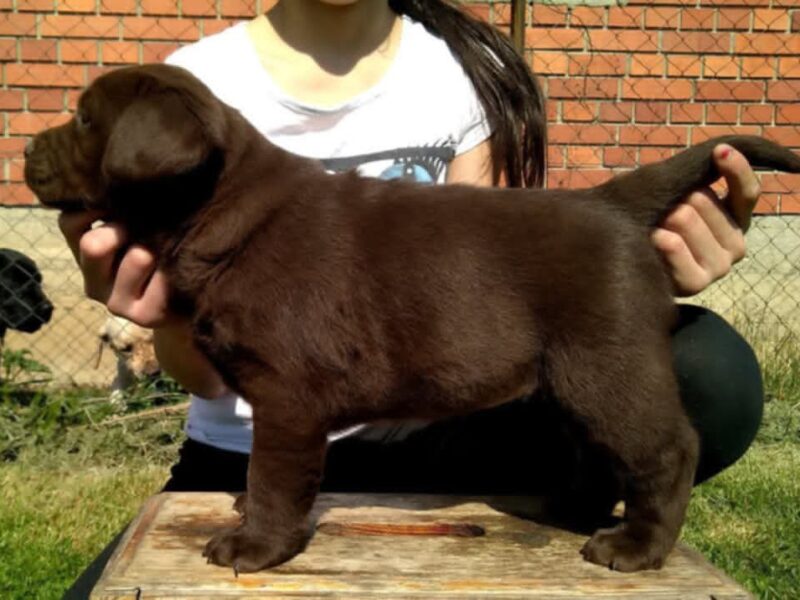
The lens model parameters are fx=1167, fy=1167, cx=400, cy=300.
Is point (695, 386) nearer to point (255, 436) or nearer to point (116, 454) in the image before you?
point (255, 436)

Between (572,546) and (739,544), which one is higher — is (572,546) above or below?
above

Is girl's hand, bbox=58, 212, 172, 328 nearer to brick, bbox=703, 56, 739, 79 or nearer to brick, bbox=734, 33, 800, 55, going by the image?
brick, bbox=703, 56, 739, 79

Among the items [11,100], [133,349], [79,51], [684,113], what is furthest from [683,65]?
[11,100]

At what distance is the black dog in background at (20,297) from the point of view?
266 inches

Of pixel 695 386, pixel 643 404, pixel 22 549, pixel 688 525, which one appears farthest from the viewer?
pixel 688 525

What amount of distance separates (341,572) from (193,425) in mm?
1077

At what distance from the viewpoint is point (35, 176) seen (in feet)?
8.36

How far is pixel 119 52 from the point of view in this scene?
793 cm

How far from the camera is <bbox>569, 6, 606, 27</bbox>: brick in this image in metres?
8.24

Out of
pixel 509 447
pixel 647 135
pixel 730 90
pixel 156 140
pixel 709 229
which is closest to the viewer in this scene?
pixel 156 140


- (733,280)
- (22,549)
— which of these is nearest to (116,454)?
(22,549)

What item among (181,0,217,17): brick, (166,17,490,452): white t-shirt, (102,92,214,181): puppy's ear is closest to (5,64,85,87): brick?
(181,0,217,17): brick

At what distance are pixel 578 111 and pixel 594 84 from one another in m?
0.23

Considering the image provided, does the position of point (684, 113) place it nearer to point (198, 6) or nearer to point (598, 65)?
point (598, 65)
